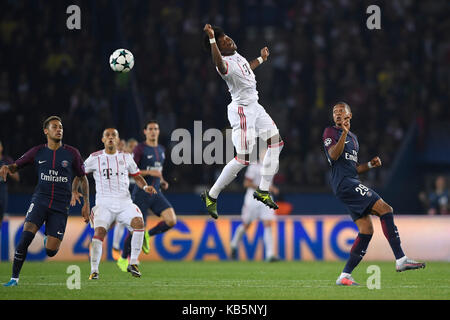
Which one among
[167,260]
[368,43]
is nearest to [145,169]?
[167,260]

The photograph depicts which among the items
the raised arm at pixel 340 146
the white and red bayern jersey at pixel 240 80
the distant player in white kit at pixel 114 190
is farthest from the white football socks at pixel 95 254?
the raised arm at pixel 340 146

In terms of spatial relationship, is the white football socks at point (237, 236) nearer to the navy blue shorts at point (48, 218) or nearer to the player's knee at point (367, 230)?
the navy blue shorts at point (48, 218)

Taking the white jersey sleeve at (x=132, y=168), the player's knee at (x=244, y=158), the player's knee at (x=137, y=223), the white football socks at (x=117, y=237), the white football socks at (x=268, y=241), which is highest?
the player's knee at (x=244, y=158)

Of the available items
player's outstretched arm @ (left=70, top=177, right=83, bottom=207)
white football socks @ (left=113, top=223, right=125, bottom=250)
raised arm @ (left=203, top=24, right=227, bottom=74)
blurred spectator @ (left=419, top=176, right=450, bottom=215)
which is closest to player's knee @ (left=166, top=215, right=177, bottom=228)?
white football socks @ (left=113, top=223, right=125, bottom=250)

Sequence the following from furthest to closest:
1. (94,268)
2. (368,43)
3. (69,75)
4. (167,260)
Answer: (368,43) < (69,75) < (167,260) < (94,268)

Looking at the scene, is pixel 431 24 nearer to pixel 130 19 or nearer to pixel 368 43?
pixel 368 43

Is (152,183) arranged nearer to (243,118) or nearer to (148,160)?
(148,160)

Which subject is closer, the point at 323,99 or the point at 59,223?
the point at 59,223

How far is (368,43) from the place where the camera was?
22.9 m

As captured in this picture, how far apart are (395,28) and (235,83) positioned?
1357 cm

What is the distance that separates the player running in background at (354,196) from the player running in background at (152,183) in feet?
13.2

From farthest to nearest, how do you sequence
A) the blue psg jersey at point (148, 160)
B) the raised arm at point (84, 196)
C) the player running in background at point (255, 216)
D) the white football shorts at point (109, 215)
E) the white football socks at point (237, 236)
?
the white football socks at point (237, 236), the player running in background at point (255, 216), the blue psg jersey at point (148, 160), the white football shorts at point (109, 215), the raised arm at point (84, 196)

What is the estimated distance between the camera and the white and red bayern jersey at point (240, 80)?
10492mm

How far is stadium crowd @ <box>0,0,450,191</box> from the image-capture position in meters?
20.1
